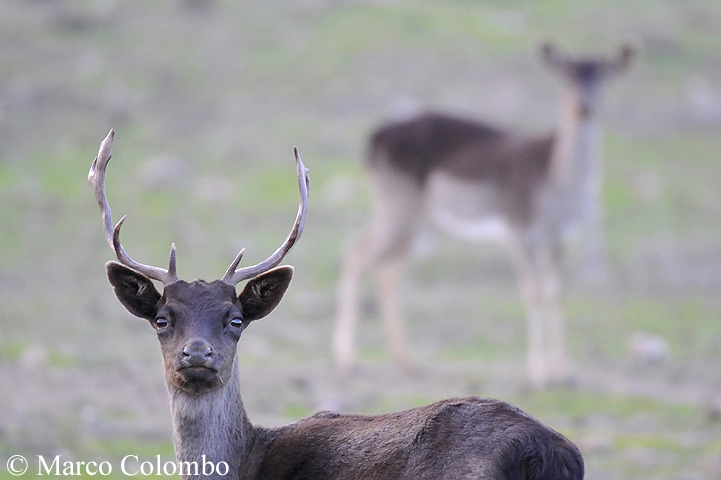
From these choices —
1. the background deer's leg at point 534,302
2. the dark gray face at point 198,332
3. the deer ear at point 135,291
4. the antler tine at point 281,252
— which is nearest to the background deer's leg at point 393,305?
the background deer's leg at point 534,302

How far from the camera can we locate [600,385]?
12.6 metres

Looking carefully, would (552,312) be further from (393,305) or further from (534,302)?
(393,305)

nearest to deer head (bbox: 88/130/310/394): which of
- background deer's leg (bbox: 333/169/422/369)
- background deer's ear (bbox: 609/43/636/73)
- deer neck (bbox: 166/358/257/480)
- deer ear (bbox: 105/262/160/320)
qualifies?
deer ear (bbox: 105/262/160/320)


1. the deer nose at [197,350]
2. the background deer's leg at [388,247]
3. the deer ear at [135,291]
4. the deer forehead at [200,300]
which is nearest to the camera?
the deer nose at [197,350]

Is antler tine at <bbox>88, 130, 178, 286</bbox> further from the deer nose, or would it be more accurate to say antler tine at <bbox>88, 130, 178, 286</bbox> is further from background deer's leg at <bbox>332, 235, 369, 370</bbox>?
background deer's leg at <bbox>332, 235, 369, 370</bbox>

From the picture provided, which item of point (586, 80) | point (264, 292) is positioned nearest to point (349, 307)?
point (586, 80)

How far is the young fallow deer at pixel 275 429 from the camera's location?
5.00 meters

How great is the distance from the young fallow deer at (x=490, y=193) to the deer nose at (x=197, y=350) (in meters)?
8.08

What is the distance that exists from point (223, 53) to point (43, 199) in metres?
7.11

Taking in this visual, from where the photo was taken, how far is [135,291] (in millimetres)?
6043

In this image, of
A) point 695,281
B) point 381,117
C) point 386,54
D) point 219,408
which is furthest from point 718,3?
point 219,408

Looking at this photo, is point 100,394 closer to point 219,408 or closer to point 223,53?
point 219,408

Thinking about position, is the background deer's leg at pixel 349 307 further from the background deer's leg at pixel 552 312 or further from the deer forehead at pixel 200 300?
the deer forehead at pixel 200 300

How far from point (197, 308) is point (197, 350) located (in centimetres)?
33
